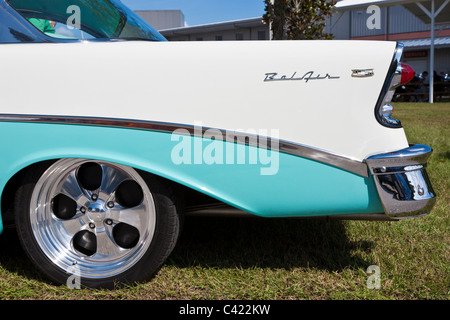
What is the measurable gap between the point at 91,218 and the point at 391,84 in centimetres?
147

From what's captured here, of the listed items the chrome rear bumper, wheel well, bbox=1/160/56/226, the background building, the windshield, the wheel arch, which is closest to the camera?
the chrome rear bumper

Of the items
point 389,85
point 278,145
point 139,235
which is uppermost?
point 389,85

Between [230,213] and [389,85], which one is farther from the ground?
[389,85]

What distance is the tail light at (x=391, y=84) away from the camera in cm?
169

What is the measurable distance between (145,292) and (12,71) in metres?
1.14

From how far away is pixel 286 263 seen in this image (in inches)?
88.2

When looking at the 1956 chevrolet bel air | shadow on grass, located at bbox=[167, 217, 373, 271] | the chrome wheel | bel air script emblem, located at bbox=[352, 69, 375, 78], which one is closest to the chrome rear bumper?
the 1956 chevrolet bel air

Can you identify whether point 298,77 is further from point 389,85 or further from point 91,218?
point 91,218

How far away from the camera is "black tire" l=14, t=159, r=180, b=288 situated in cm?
188

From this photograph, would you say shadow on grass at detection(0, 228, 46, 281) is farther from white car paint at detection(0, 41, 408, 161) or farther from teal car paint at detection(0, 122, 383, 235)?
white car paint at detection(0, 41, 408, 161)

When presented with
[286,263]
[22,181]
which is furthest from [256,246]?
[22,181]

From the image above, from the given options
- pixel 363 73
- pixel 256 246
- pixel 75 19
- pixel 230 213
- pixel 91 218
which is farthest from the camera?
pixel 256 246
